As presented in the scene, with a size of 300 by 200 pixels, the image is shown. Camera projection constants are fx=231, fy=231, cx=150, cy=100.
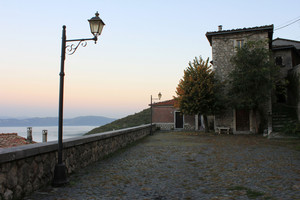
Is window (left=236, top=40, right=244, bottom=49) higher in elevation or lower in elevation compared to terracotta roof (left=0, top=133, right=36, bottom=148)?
higher

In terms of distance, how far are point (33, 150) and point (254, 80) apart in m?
16.2

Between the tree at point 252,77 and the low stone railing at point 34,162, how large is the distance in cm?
1305

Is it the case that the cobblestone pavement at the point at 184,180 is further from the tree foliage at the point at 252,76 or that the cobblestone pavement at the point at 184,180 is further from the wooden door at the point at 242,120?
the wooden door at the point at 242,120

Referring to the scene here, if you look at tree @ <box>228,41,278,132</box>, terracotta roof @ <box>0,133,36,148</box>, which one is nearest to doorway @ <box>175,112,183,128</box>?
tree @ <box>228,41,278,132</box>

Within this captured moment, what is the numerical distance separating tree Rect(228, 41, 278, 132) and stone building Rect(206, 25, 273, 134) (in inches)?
67.5

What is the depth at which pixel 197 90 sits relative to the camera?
735 inches

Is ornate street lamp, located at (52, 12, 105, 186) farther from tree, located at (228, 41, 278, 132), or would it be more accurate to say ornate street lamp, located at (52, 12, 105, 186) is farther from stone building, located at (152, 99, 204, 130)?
stone building, located at (152, 99, 204, 130)

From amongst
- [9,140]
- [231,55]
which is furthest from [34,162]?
[231,55]

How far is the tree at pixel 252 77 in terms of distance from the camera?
54.2 ft

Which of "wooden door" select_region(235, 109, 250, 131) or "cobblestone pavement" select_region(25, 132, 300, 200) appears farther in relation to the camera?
"wooden door" select_region(235, 109, 250, 131)

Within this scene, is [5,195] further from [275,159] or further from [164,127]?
[164,127]

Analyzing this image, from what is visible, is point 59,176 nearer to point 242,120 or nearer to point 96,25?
point 96,25

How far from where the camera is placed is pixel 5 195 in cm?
335

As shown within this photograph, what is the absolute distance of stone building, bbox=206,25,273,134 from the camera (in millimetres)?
18781
